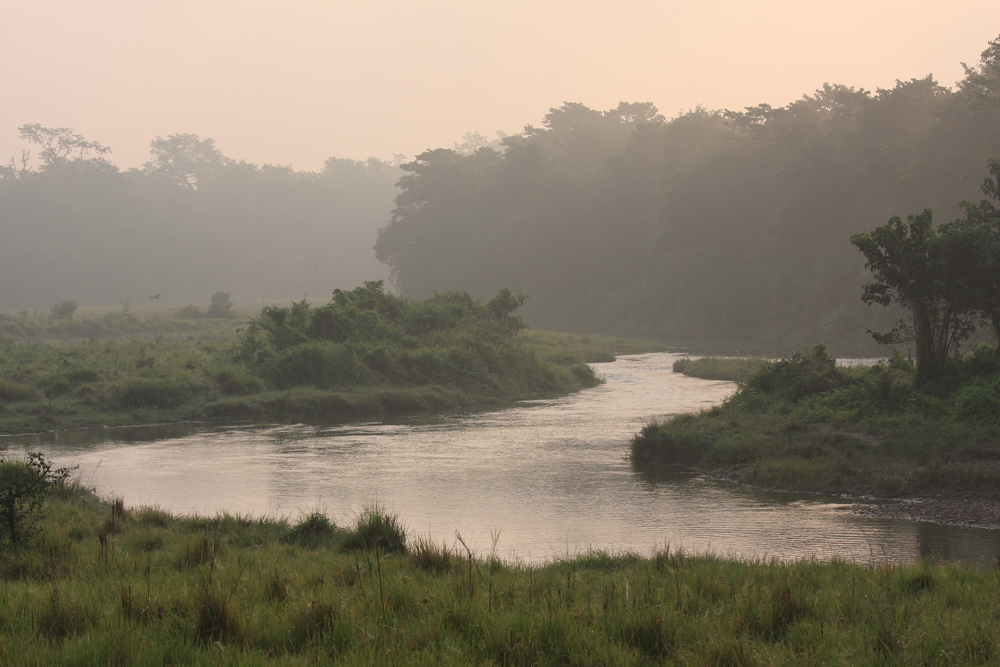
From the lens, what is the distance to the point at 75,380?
88.0 feet

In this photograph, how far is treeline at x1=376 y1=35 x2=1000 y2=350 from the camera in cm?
5406

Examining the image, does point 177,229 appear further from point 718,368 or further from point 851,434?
point 851,434

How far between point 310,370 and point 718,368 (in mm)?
17503

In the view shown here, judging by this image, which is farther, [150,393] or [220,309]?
[220,309]

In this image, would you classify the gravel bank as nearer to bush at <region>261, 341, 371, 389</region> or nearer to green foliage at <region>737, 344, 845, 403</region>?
green foliage at <region>737, 344, 845, 403</region>

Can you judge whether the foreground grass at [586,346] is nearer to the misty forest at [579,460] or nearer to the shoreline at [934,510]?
the misty forest at [579,460]

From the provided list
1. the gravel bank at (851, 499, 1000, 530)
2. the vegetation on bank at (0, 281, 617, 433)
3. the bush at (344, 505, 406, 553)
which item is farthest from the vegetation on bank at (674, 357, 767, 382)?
the bush at (344, 505, 406, 553)

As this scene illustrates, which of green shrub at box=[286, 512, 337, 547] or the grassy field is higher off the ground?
the grassy field

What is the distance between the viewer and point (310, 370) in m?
29.5

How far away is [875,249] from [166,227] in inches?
4073

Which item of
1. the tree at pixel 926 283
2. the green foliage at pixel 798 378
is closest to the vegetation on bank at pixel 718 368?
the green foliage at pixel 798 378

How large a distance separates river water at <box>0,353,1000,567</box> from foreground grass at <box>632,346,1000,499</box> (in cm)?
85

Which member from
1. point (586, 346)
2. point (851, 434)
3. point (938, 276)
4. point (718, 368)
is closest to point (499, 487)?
point (851, 434)

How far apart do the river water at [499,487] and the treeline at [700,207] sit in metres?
34.0
